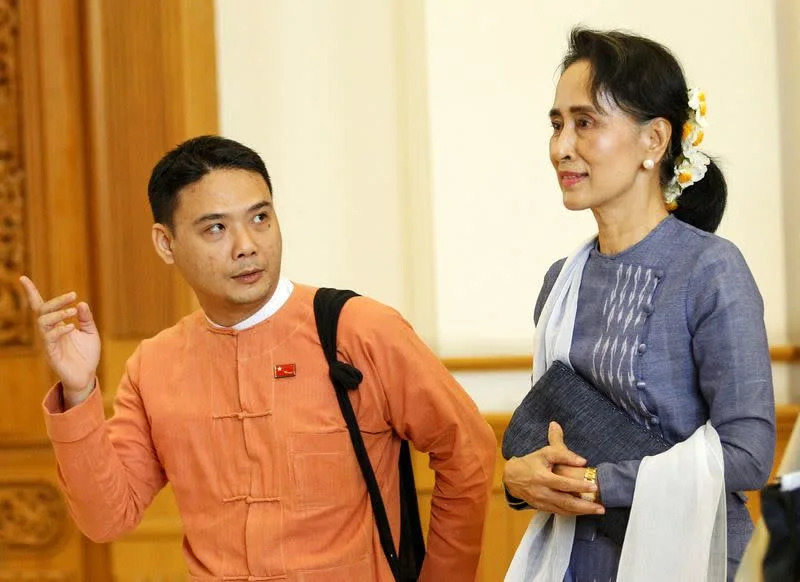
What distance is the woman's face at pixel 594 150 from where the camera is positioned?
1915mm

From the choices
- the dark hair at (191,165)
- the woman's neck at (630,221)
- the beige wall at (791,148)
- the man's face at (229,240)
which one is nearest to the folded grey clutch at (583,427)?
the woman's neck at (630,221)

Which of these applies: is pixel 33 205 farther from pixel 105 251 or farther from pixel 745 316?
pixel 745 316

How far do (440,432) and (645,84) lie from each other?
0.84 m

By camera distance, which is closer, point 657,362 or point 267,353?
point 657,362

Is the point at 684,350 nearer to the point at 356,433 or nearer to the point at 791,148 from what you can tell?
the point at 356,433

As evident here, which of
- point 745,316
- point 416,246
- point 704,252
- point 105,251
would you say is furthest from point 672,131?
point 105,251

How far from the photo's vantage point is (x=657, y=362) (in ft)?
5.99

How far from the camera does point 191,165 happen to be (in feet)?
7.60

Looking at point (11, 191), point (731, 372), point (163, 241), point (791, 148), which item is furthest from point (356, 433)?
point (11, 191)

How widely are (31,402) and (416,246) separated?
1.38 m

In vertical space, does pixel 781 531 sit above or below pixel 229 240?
below

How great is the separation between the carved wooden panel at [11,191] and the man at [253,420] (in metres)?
1.46

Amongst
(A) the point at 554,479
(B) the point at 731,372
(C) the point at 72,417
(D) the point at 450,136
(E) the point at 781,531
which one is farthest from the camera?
(D) the point at 450,136

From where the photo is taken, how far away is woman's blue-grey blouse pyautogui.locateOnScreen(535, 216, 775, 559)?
1730 mm
